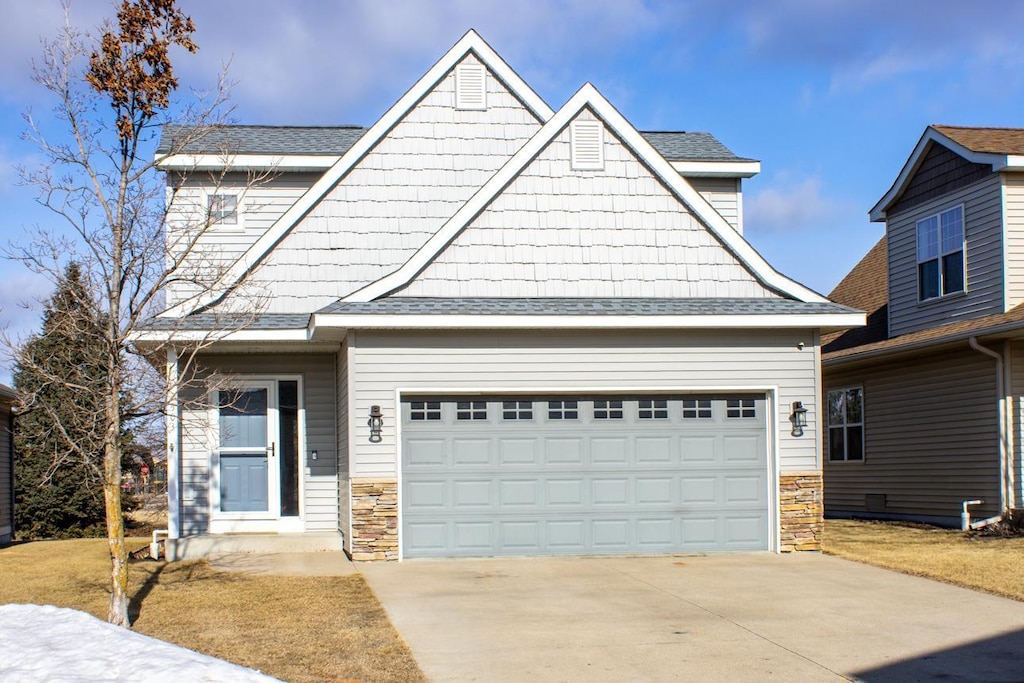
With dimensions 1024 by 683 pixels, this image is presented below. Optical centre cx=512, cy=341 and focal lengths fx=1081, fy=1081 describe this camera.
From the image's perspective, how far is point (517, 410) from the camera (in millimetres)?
14133

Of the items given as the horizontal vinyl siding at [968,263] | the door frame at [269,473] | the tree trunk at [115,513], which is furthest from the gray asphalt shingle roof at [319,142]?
the tree trunk at [115,513]

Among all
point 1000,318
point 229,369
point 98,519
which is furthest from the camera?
point 98,519

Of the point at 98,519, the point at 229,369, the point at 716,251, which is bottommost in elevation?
the point at 98,519

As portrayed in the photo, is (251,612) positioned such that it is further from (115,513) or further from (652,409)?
(652,409)

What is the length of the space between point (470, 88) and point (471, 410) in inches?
231

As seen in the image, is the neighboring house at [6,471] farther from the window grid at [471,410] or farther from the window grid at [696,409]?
the window grid at [696,409]

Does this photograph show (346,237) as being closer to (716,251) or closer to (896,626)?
(716,251)

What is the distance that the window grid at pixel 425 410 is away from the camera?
13953 mm

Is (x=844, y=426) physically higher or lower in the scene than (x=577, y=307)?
lower

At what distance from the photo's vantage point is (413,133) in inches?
661

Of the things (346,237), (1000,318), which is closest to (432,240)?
(346,237)

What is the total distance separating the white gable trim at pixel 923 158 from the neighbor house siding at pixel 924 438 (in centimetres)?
293

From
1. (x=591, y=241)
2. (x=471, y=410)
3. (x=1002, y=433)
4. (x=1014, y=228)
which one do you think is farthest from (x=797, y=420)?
(x=1014, y=228)

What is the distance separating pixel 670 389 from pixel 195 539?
6648 mm
